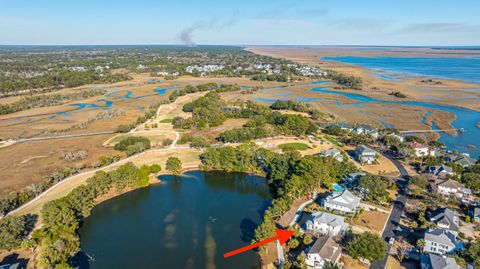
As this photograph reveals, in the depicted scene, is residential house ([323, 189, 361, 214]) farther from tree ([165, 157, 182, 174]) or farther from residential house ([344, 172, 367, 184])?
tree ([165, 157, 182, 174])

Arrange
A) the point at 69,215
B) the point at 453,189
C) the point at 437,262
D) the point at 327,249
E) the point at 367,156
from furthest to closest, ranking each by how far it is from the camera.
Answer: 1. the point at 367,156
2. the point at 453,189
3. the point at 69,215
4. the point at 327,249
5. the point at 437,262

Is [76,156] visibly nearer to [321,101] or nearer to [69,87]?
[321,101]

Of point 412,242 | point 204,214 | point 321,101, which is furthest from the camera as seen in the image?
point 321,101

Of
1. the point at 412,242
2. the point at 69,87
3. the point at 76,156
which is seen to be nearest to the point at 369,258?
the point at 412,242

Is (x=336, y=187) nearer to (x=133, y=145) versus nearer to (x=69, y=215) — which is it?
(x=69, y=215)

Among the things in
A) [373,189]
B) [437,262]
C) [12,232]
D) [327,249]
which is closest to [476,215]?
[373,189]

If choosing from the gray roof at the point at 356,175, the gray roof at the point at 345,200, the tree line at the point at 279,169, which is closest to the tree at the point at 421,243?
the gray roof at the point at 345,200
